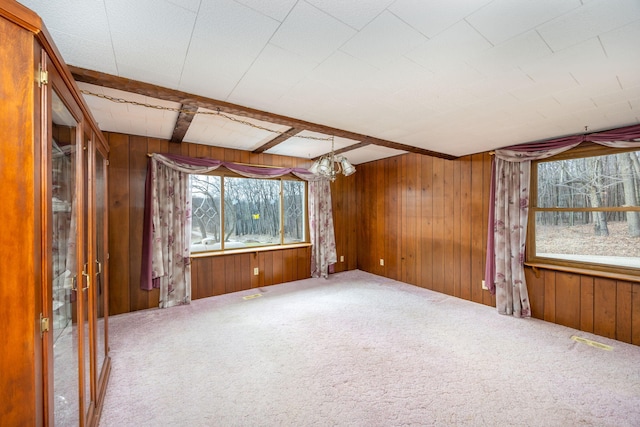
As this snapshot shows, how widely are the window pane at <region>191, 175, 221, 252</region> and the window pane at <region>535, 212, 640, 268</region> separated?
13.6ft

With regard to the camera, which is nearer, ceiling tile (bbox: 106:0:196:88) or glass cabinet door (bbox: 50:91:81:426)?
glass cabinet door (bbox: 50:91:81:426)

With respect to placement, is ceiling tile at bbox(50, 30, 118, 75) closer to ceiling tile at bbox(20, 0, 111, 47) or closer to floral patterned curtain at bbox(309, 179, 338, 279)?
ceiling tile at bbox(20, 0, 111, 47)

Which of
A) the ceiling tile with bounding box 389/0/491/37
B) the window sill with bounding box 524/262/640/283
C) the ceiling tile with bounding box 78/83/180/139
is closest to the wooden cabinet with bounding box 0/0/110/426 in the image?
the ceiling tile with bounding box 78/83/180/139

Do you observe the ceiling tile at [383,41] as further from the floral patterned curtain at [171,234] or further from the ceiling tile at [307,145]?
the floral patterned curtain at [171,234]

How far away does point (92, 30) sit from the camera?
1288mm

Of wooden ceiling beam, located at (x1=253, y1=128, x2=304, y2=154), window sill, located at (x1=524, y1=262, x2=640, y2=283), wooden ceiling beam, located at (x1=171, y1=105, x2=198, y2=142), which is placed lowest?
window sill, located at (x1=524, y1=262, x2=640, y2=283)

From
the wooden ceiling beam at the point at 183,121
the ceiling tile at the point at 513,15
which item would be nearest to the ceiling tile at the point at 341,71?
the ceiling tile at the point at 513,15

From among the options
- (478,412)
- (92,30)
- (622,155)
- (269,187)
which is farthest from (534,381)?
(269,187)

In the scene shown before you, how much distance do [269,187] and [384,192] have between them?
1.99 metres

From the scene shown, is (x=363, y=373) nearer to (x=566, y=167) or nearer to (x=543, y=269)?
(x=543, y=269)

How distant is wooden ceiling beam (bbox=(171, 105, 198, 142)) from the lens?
8.00 feet

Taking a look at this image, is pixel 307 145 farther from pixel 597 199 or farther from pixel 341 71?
pixel 597 199

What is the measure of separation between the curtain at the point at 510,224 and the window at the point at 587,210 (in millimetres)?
204

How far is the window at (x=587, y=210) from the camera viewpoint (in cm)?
269
